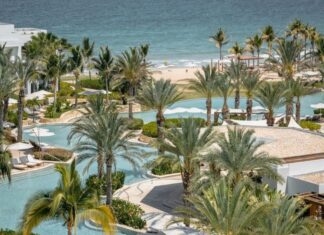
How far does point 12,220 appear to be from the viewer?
106 ft

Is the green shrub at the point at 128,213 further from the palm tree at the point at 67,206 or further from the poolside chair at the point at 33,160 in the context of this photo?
the poolside chair at the point at 33,160

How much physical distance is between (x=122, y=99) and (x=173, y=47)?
7539 cm

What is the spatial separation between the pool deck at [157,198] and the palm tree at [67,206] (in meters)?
6.40

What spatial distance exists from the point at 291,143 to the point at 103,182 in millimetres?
9749

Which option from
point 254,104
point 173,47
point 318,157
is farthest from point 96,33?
point 318,157

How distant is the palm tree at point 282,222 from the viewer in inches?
883

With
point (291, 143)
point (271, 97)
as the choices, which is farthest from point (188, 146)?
point (271, 97)

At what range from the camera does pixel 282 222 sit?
74.8ft

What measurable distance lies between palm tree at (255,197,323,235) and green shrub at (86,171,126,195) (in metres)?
13.4

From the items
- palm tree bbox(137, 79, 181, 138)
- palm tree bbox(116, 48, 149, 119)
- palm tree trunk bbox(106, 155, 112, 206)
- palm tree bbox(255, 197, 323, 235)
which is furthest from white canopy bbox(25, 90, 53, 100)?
palm tree bbox(255, 197, 323, 235)

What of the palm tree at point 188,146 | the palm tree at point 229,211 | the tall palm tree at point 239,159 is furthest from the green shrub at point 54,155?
the palm tree at point 229,211

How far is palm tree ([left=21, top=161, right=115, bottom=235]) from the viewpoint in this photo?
22578 millimetres

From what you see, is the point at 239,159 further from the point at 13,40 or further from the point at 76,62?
the point at 13,40

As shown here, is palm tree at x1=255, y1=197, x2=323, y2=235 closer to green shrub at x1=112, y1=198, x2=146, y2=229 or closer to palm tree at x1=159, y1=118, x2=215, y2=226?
palm tree at x1=159, y1=118, x2=215, y2=226
